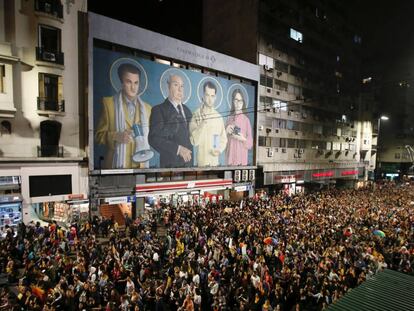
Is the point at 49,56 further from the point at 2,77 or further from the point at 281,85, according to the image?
the point at 281,85

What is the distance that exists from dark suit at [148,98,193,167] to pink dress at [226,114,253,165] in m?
6.28

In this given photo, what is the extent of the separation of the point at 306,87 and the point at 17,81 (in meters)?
39.7

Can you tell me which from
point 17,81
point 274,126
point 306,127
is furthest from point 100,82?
point 306,127

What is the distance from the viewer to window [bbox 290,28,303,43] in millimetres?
44537

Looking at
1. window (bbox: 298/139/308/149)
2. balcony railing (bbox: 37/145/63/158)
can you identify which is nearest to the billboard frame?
balcony railing (bbox: 37/145/63/158)

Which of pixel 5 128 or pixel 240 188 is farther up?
pixel 5 128

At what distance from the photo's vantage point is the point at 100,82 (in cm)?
2436

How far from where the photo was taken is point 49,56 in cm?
2170

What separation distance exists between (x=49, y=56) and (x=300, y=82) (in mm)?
35689

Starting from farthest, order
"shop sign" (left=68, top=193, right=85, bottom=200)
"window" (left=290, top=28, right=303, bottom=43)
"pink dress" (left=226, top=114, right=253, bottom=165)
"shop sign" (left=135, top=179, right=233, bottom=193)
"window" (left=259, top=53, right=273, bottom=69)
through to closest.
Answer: "window" (left=290, top=28, right=303, bottom=43) → "window" (left=259, top=53, right=273, bottom=69) → "pink dress" (left=226, top=114, right=253, bottom=165) → "shop sign" (left=135, top=179, right=233, bottom=193) → "shop sign" (left=68, top=193, right=85, bottom=200)

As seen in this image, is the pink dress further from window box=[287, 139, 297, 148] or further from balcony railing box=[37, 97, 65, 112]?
balcony railing box=[37, 97, 65, 112]

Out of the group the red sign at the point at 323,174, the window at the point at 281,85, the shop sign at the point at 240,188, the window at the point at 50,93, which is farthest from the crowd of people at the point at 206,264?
the red sign at the point at 323,174

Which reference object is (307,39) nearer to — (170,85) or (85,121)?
(170,85)

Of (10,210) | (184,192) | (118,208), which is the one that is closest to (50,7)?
(10,210)
